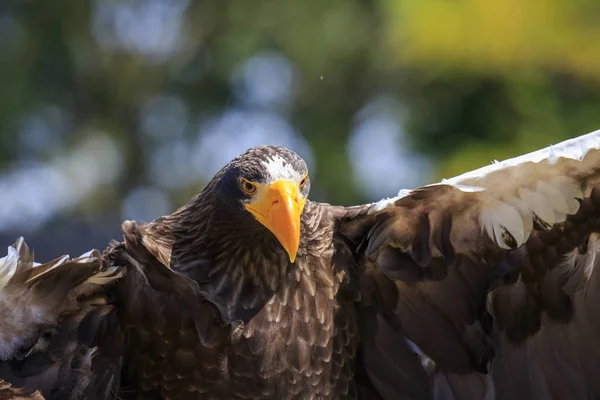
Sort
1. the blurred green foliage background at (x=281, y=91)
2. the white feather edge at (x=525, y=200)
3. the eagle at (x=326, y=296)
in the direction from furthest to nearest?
1. the blurred green foliage background at (x=281, y=91)
2. the eagle at (x=326, y=296)
3. the white feather edge at (x=525, y=200)

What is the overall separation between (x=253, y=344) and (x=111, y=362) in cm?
40

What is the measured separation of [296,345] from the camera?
2.40 metres

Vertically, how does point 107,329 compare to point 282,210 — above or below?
below

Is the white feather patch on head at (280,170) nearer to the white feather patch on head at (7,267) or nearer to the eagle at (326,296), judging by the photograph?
the eagle at (326,296)

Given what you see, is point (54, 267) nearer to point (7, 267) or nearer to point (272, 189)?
point (7, 267)

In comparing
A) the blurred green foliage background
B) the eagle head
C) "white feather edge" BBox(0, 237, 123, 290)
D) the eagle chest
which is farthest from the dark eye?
the blurred green foliage background

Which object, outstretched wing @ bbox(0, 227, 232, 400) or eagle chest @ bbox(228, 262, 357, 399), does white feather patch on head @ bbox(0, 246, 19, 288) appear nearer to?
outstretched wing @ bbox(0, 227, 232, 400)

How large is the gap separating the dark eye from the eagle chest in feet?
0.94

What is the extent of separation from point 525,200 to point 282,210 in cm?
66

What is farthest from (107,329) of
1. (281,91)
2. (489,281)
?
(281,91)

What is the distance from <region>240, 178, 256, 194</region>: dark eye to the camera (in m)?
2.29

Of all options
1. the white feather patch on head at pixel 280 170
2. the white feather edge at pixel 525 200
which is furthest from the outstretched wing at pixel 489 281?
the white feather patch on head at pixel 280 170

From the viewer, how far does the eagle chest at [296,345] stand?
7.73ft

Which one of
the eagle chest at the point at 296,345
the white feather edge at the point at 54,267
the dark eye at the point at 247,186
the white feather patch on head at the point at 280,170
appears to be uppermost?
the white feather patch on head at the point at 280,170
